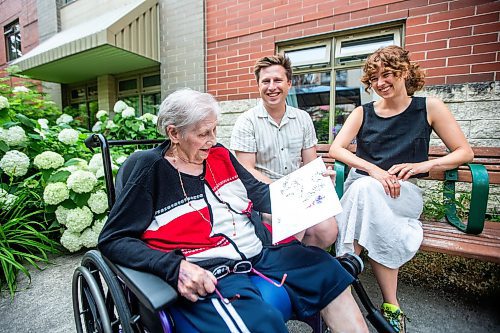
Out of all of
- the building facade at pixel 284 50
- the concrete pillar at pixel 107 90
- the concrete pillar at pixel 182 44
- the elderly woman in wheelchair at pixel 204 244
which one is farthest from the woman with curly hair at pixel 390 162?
the concrete pillar at pixel 107 90

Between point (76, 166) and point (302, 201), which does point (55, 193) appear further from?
point (302, 201)

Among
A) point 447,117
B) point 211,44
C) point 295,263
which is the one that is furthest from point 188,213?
point 211,44

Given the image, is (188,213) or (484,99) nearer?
(188,213)

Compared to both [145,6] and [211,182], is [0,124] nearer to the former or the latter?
[211,182]

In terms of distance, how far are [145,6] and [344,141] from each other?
4.55 metres

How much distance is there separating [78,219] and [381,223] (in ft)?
7.71

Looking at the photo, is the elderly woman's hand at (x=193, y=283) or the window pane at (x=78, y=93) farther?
the window pane at (x=78, y=93)

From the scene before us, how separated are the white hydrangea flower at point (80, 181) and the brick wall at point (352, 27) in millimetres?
2483

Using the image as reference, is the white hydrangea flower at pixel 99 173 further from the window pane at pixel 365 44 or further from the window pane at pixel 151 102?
the window pane at pixel 151 102

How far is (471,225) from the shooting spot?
5.56ft

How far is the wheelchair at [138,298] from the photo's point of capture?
854 millimetres

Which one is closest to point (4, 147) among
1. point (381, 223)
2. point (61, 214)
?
point (61, 214)

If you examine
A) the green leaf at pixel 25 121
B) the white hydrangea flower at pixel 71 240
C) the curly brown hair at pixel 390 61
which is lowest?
the white hydrangea flower at pixel 71 240

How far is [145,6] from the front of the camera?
4.85 m
